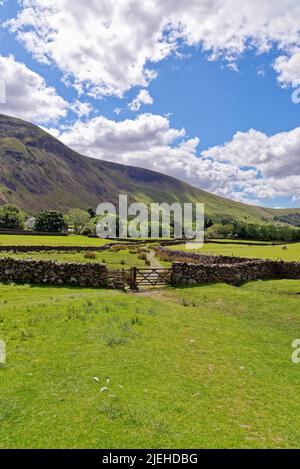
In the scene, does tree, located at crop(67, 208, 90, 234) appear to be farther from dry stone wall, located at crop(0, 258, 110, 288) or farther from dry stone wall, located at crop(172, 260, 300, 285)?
dry stone wall, located at crop(0, 258, 110, 288)

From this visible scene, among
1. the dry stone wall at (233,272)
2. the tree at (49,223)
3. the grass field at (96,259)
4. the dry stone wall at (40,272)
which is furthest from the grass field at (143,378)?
the tree at (49,223)

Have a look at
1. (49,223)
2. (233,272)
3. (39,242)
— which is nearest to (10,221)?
(49,223)

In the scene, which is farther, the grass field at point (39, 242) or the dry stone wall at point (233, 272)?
the grass field at point (39, 242)

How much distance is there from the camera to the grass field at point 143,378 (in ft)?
25.1

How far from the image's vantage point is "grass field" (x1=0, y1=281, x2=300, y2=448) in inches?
302

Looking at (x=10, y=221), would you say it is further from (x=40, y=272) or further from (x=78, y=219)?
(x=40, y=272)

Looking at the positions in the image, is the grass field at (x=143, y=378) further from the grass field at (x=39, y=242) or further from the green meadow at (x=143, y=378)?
the grass field at (x=39, y=242)

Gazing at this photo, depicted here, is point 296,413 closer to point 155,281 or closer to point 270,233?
point 155,281

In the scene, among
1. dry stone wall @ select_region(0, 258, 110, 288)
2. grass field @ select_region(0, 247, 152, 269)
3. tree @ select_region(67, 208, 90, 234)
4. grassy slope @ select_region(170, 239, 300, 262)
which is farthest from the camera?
tree @ select_region(67, 208, 90, 234)

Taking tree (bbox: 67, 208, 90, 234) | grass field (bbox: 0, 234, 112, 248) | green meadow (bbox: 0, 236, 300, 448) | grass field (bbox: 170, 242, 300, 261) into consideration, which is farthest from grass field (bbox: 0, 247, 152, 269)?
tree (bbox: 67, 208, 90, 234)

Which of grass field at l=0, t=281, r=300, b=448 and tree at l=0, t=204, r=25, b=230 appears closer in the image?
grass field at l=0, t=281, r=300, b=448

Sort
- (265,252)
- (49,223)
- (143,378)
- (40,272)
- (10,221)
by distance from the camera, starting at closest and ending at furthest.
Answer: (143,378) → (40,272) → (265,252) → (49,223) → (10,221)

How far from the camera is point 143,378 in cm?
1025
